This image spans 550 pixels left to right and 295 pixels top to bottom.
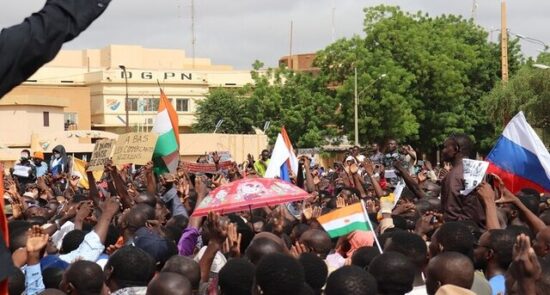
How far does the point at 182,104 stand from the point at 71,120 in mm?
9397

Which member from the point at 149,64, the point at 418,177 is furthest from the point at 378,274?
the point at 149,64

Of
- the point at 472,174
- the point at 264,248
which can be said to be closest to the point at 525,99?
the point at 472,174

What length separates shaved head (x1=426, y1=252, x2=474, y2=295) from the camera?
16.4ft

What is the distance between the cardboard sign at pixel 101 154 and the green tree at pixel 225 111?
50889mm

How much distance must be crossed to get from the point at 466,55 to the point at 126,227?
4693cm

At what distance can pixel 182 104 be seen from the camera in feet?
245

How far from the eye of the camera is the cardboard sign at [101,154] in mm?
12636

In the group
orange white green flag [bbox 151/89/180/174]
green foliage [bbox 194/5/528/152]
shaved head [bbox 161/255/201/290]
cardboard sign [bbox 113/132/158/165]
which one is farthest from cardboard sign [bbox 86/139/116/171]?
green foliage [bbox 194/5/528/152]

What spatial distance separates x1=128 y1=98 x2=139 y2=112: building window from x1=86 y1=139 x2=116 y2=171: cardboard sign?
59.8 m

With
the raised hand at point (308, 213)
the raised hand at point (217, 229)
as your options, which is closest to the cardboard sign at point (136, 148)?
the raised hand at point (308, 213)

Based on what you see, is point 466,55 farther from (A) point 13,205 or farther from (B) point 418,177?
(A) point 13,205

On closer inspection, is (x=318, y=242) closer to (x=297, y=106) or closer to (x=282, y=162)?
(x=282, y=162)

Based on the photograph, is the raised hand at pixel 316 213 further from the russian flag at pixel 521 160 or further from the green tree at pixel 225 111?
the green tree at pixel 225 111

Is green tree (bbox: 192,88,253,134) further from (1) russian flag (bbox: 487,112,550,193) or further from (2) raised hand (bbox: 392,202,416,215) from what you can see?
(2) raised hand (bbox: 392,202,416,215)
